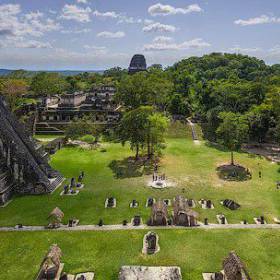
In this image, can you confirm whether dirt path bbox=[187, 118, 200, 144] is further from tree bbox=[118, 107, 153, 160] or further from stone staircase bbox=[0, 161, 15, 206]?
stone staircase bbox=[0, 161, 15, 206]

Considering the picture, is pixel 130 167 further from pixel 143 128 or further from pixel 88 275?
pixel 88 275

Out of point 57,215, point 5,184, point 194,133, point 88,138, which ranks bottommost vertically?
point 57,215

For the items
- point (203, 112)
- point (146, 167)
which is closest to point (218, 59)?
point (203, 112)

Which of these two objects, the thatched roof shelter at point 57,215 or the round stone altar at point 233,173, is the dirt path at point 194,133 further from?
the thatched roof shelter at point 57,215

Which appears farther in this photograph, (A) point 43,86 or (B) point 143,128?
(A) point 43,86

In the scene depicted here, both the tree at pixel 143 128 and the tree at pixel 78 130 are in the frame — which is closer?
the tree at pixel 143 128

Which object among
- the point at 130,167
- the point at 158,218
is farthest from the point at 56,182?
the point at 158,218

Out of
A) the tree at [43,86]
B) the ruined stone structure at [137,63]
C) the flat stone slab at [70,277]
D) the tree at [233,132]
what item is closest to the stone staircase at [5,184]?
the flat stone slab at [70,277]
